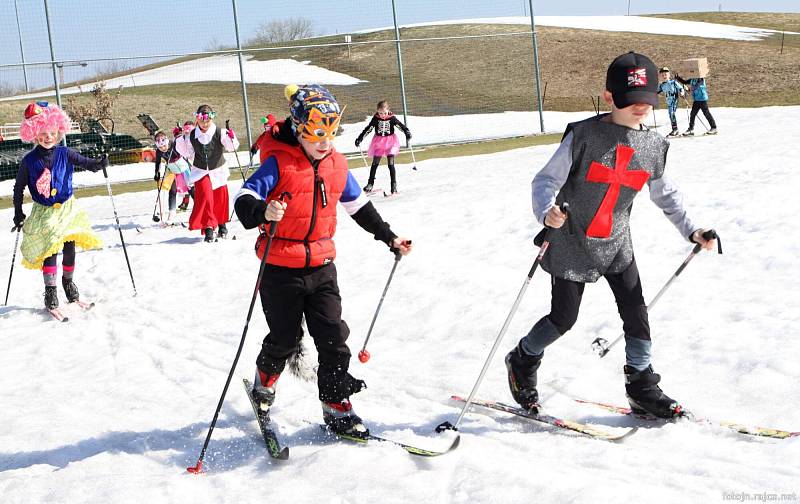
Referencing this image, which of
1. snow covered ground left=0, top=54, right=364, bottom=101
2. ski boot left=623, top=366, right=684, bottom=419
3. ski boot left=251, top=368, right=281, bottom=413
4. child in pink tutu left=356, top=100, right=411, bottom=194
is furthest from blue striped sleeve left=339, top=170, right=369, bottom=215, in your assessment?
snow covered ground left=0, top=54, right=364, bottom=101

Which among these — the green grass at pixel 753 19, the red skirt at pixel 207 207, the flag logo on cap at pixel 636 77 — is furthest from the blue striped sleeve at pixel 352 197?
the green grass at pixel 753 19

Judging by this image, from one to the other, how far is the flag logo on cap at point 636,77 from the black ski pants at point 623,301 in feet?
3.05

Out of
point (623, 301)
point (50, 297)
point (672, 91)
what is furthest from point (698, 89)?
point (623, 301)

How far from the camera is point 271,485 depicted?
401 cm

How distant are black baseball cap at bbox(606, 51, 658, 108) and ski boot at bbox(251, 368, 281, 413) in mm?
2387

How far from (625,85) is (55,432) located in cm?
390

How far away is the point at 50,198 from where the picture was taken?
7.95m

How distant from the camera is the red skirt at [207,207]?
11.0 m

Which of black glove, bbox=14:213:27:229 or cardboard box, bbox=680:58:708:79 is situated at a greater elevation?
cardboard box, bbox=680:58:708:79

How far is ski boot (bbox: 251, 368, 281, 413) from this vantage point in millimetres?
4578

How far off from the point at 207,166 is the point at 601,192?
7.91m

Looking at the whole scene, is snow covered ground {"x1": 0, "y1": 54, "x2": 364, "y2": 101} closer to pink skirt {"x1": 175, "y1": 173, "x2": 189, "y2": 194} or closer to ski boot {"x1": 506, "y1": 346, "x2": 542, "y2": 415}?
pink skirt {"x1": 175, "y1": 173, "x2": 189, "y2": 194}

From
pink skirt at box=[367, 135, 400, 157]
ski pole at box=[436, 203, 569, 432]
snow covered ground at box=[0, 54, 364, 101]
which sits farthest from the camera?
snow covered ground at box=[0, 54, 364, 101]

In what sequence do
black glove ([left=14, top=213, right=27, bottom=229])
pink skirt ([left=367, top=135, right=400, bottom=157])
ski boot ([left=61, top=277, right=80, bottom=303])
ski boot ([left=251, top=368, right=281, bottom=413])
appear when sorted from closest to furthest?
1. ski boot ([left=251, top=368, right=281, bottom=413])
2. black glove ([left=14, top=213, right=27, bottom=229])
3. ski boot ([left=61, top=277, right=80, bottom=303])
4. pink skirt ([left=367, top=135, right=400, bottom=157])
